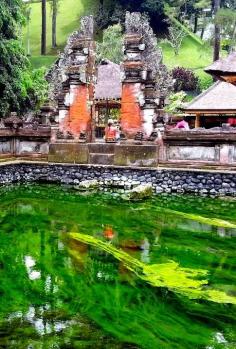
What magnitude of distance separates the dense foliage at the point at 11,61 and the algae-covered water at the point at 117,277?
9456mm

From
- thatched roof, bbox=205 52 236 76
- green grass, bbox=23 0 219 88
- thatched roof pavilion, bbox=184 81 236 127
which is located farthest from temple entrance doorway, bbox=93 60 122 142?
green grass, bbox=23 0 219 88

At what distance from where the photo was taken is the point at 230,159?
40.8ft

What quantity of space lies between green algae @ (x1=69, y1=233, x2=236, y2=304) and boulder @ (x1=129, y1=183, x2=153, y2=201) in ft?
14.2

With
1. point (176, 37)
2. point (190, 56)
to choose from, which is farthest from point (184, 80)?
point (176, 37)

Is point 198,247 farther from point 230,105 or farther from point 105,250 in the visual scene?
point 230,105

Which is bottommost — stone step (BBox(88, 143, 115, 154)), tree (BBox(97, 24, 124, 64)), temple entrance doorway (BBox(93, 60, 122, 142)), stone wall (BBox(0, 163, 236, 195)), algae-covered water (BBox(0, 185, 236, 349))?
algae-covered water (BBox(0, 185, 236, 349))

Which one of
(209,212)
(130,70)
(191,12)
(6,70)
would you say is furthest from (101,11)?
(209,212)

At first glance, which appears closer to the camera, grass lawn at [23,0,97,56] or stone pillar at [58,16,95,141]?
stone pillar at [58,16,95,141]

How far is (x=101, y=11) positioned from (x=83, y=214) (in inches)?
1798

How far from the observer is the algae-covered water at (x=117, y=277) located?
172 inches

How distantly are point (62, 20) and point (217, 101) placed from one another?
40.9 m

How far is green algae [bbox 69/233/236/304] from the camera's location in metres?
5.36

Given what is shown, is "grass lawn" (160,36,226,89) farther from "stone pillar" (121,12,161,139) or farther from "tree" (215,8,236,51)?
"stone pillar" (121,12,161,139)

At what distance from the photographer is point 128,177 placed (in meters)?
13.0
